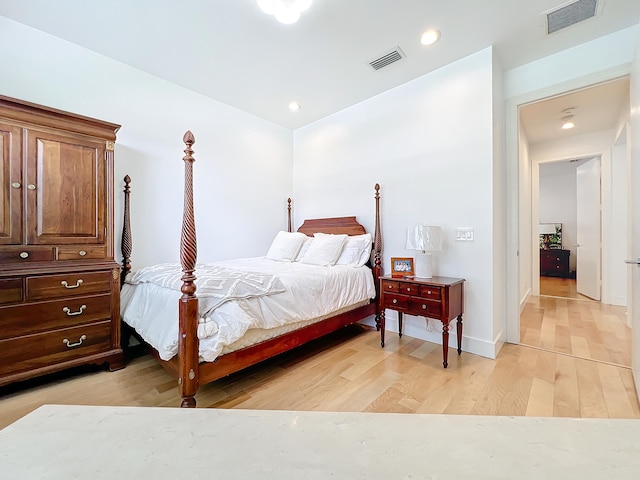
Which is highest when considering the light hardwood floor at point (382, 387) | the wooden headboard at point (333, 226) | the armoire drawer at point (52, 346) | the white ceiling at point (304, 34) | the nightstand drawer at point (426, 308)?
the white ceiling at point (304, 34)

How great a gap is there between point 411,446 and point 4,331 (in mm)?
2692

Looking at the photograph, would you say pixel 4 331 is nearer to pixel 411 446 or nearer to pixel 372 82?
pixel 411 446

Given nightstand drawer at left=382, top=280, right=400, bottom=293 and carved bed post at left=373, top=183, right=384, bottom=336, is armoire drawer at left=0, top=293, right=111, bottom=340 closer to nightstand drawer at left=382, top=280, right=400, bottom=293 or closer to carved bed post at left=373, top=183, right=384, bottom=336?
nightstand drawer at left=382, top=280, right=400, bottom=293

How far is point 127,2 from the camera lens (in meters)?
2.06

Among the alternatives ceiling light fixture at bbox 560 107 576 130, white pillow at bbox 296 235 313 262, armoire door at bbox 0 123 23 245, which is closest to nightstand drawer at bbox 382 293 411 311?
white pillow at bbox 296 235 313 262

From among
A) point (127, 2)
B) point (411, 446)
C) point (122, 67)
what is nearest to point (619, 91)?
point (411, 446)

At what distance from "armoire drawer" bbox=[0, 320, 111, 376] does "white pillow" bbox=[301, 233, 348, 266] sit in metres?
1.98

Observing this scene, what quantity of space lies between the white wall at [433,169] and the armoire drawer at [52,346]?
279 cm

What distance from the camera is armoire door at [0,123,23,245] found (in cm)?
194

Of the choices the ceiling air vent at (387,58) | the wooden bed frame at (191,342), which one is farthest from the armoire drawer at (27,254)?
the ceiling air vent at (387,58)

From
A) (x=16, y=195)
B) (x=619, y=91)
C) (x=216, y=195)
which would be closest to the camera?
(x=16, y=195)

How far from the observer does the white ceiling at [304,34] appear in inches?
83.0

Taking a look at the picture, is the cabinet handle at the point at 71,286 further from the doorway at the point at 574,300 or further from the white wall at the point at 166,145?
the doorway at the point at 574,300

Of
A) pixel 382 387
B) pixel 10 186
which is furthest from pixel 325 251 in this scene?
pixel 10 186
